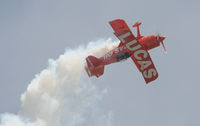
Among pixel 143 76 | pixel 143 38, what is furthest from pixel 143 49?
pixel 143 76

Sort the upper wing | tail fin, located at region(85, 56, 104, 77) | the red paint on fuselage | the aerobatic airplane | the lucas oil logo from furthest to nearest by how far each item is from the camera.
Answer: tail fin, located at region(85, 56, 104, 77) < the red paint on fuselage < the lucas oil logo < the aerobatic airplane < the upper wing

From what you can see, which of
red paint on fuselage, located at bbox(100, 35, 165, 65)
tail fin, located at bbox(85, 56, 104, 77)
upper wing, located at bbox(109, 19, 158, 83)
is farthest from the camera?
tail fin, located at bbox(85, 56, 104, 77)

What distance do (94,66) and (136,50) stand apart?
5.71m

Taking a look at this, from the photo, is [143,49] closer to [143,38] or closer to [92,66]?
[143,38]

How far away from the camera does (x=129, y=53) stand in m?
47.1

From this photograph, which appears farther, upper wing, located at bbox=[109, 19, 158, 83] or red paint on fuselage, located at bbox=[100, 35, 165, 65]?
red paint on fuselage, located at bbox=[100, 35, 165, 65]

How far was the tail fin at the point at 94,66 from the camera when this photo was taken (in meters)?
49.0

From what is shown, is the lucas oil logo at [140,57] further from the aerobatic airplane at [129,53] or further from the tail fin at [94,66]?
the tail fin at [94,66]

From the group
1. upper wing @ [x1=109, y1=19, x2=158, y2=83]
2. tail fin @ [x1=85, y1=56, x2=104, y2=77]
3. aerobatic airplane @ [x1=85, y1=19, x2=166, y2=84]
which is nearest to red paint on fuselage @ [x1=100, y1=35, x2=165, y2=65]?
aerobatic airplane @ [x1=85, y1=19, x2=166, y2=84]

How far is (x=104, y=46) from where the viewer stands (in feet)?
163

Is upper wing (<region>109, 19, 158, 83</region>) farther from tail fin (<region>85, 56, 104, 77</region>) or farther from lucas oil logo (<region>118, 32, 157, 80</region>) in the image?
tail fin (<region>85, 56, 104, 77</region>)

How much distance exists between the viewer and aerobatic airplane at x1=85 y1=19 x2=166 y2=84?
147 feet

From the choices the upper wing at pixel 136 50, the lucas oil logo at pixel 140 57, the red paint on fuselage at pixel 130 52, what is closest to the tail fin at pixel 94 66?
the red paint on fuselage at pixel 130 52

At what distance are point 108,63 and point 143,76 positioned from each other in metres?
4.53
